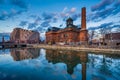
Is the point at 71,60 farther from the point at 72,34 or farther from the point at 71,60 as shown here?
the point at 72,34

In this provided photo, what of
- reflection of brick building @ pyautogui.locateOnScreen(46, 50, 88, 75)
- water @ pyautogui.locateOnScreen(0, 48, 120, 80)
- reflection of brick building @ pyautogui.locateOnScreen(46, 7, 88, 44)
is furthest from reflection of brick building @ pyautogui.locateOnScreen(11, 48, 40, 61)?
reflection of brick building @ pyautogui.locateOnScreen(46, 7, 88, 44)

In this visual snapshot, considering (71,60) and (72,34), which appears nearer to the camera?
(71,60)

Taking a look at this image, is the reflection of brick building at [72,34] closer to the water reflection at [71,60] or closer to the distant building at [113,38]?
the distant building at [113,38]

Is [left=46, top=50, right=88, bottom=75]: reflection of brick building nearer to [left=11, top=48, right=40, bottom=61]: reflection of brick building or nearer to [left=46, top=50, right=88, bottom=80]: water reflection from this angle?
[left=46, top=50, right=88, bottom=80]: water reflection

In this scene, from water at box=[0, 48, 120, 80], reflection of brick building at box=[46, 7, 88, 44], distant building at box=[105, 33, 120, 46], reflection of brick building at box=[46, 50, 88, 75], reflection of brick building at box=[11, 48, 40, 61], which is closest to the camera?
water at box=[0, 48, 120, 80]

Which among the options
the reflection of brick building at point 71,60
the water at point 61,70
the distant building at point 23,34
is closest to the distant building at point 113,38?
the reflection of brick building at point 71,60

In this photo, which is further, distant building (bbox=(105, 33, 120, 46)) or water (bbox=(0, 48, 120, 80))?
distant building (bbox=(105, 33, 120, 46))

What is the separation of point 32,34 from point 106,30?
409 feet

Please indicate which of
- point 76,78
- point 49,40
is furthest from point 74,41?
point 76,78

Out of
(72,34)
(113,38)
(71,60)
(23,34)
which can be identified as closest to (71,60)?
(71,60)

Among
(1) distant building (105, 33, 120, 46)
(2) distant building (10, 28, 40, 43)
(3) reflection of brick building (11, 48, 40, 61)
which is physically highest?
(2) distant building (10, 28, 40, 43)

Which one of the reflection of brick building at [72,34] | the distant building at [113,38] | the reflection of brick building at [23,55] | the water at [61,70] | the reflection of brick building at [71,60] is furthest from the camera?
the reflection of brick building at [72,34]

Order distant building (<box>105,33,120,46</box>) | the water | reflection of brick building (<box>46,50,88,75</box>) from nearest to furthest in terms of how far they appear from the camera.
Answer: the water → reflection of brick building (<box>46,50,88,75</box>) → distant building (<box>105,33,120,46</box>)

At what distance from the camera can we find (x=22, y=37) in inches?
6545
